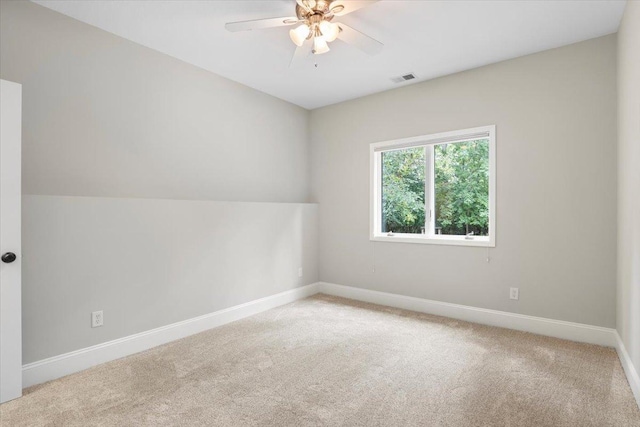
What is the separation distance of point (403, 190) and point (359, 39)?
2.17 m

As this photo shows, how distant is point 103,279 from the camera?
2.68 meters

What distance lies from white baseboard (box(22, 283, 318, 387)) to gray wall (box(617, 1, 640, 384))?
325 centimetres

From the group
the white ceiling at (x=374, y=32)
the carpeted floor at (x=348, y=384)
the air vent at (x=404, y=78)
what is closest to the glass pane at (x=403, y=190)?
the air vent at (x=404, y=78)

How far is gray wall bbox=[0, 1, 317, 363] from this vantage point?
242 centimetres

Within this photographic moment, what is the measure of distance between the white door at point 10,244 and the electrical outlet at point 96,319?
0.49 meters

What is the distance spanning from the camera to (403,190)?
4238 millimetres

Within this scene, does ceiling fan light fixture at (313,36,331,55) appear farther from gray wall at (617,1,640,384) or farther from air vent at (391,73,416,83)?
gray wall at (617,1,640,384)

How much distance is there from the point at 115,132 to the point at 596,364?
420cm

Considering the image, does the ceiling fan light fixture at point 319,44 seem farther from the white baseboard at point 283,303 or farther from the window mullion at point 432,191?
the white baseboard at point 283,303

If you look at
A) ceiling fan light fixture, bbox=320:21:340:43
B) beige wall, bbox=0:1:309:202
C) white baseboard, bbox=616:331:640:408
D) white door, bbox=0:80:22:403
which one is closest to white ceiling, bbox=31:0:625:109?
beige wall, bbox=0:1:309:202

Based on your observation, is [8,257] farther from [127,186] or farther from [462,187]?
[462,187]

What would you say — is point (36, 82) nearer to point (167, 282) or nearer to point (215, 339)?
point (167, 282)

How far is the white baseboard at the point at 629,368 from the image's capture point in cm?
206

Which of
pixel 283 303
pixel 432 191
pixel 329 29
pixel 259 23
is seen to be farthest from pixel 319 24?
pixel 283 303
